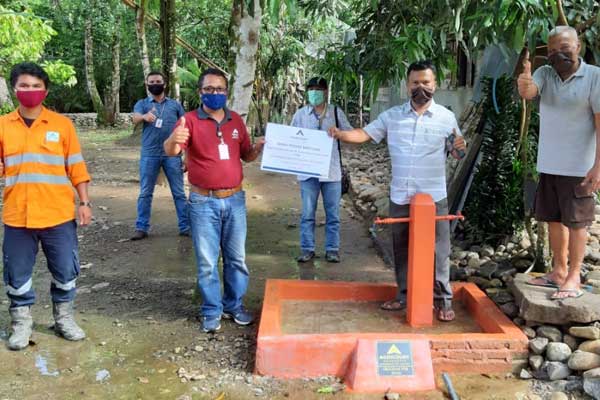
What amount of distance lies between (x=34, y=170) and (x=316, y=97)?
2601mm

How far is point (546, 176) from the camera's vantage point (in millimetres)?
4059

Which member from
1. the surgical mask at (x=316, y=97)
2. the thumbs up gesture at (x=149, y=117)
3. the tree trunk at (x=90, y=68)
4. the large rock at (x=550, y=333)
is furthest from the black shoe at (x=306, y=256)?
the tree trunk at (x=90, y=68)

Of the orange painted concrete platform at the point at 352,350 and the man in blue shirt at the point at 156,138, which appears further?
the man in blue shirt at the point at 156,138

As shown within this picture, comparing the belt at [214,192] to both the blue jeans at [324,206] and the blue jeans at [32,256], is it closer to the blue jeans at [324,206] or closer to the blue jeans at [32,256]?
the blue jeans at [32,256]

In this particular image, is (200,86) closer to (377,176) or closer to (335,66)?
(335,66)

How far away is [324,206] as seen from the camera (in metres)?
5.86

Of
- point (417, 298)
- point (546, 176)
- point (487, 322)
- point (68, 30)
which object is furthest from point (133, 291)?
A: point (68, 30)

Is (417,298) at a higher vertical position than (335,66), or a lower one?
lower

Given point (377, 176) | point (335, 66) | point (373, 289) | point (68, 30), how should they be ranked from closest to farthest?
point (373, 289) < point (335, 66) < point (377, 176) < point (68, 30)

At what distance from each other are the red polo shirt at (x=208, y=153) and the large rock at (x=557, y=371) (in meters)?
2.39

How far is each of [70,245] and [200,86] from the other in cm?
141

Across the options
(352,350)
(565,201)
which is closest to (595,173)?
(565,201)

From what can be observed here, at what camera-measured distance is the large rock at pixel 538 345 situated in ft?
12.2

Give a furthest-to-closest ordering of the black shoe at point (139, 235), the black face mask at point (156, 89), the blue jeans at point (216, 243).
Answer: the black shoe at point (139, 235) → the black face mask at point (156, 89) → the blue jeans at point (216, 243)
